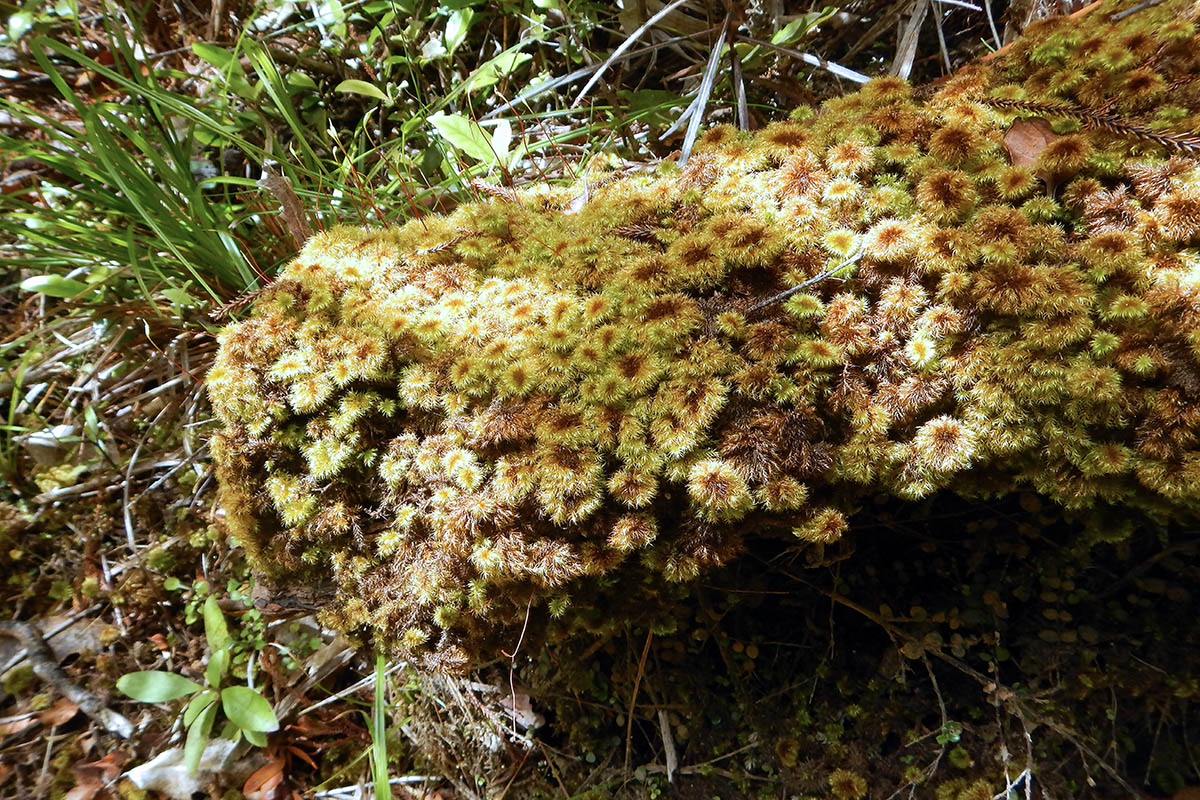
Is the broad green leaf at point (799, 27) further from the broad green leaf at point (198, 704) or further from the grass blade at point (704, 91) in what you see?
the broad green leaf at point (198, 704)

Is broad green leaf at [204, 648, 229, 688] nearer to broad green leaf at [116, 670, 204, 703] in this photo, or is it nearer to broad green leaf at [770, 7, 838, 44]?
broad green leaf at [116, 670, 204, 703]

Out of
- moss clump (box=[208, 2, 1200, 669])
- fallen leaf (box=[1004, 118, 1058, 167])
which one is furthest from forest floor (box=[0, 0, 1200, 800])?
fallen leaf (box=[1004, 118, 1058, 167])

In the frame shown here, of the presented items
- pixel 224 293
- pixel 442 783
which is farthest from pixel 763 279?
pixel 224 293

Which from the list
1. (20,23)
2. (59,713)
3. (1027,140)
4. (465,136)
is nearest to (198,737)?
(59,713)

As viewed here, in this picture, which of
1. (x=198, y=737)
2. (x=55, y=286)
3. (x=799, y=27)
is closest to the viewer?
(x=198, y=737)

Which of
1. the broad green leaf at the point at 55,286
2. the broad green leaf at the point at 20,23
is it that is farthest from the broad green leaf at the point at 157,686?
the broad green leaf at the point at 20,23

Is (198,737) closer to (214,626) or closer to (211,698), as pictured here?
(211,698)

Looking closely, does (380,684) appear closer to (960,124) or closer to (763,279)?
(763,279)
